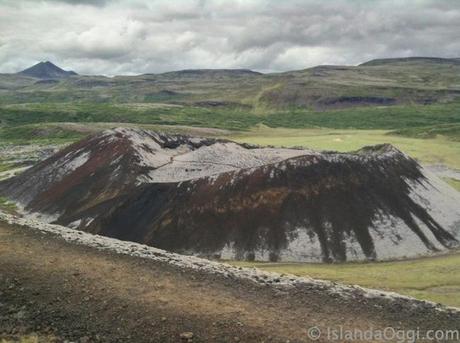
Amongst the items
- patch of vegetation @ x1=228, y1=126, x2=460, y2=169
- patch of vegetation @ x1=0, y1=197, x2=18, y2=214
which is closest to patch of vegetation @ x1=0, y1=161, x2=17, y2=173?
patch of vegetation @ x1=0, y1=197, x2=18, y2=214

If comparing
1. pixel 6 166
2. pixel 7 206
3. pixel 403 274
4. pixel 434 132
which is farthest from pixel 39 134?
pixel 403 274

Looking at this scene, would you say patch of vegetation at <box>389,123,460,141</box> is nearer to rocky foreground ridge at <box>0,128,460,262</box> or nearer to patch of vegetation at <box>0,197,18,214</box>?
rocky foreground ridge at <box>0,128,460,262</box>

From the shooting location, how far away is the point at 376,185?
51.2 metres

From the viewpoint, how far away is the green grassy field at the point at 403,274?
1405 inches

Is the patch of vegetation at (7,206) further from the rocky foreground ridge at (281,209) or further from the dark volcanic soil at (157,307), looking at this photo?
the dark volcanic soil at (157,307)

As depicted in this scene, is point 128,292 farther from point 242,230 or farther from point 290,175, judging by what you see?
point 290,175

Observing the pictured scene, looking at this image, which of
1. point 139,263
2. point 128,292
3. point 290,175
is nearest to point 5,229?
point 139,263

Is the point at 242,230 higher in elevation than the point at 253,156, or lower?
lower

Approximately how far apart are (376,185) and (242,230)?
13936 mm

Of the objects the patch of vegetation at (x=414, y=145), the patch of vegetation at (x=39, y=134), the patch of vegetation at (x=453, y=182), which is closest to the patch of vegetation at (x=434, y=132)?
the patch of vegetation at (x=414, y=145)

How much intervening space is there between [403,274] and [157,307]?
2261cm

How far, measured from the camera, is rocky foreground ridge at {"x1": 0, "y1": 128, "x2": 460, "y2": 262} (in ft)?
150

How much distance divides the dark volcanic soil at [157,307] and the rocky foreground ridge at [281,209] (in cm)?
1852

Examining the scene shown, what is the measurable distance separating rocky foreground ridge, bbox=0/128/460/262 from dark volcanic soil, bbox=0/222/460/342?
729 inches
